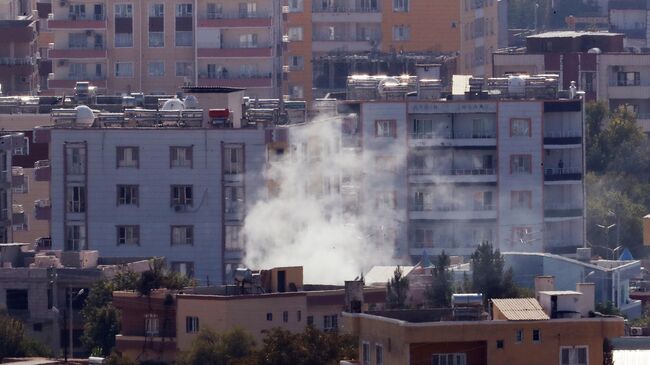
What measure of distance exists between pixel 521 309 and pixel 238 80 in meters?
71.8

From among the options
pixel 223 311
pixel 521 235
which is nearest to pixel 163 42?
pixel 521 235

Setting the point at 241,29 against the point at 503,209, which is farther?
the point at 241,29

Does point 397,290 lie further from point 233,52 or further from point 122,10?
point 122,10

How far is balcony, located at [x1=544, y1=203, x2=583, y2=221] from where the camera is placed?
335ft

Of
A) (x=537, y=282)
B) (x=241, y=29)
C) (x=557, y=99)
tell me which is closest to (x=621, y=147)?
(x=241, y=29)

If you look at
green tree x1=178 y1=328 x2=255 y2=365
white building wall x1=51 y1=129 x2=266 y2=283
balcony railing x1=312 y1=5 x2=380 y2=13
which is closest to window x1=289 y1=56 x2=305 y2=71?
balcony railing x1=312 y1=5 x2=380 y2=13

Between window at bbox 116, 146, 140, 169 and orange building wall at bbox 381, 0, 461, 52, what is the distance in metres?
53.5

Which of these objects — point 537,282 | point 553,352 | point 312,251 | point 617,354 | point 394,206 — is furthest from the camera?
point 394,206

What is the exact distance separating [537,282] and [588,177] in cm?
5394

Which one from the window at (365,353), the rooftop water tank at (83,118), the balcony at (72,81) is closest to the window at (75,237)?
the rooftop water tank at (83,118)

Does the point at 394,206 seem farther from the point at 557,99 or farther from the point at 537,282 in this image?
the point at 537,282

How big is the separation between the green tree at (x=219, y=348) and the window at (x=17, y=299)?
40.8 feet

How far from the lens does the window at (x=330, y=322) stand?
75562 millimetres

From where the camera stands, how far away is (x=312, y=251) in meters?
92.1
